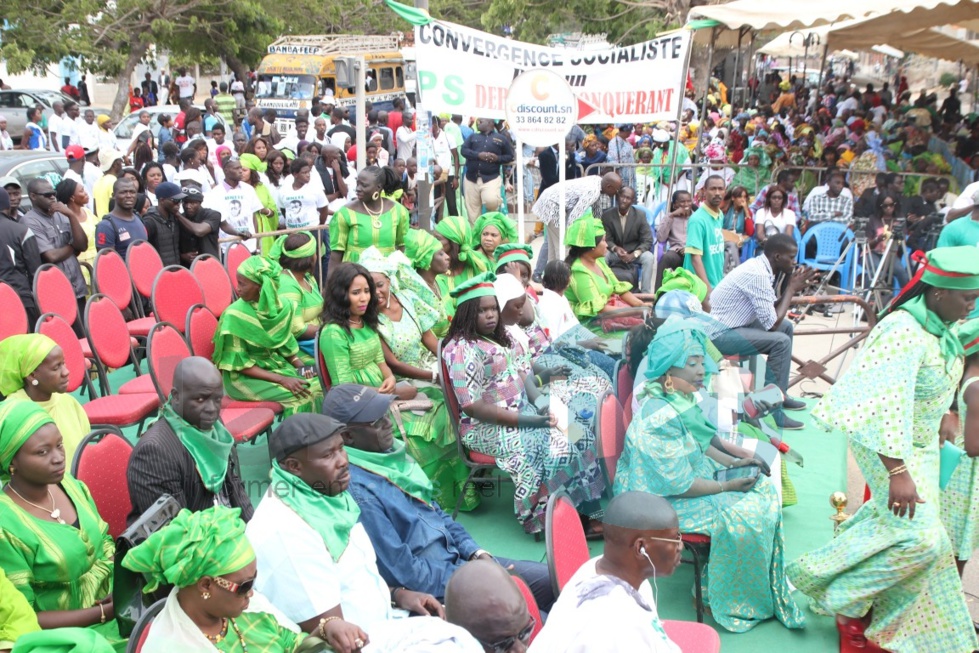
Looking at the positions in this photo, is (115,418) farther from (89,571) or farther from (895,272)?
(895,272)

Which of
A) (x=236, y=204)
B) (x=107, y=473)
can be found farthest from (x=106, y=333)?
(x=236, y=204)

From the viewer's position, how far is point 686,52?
8156mm

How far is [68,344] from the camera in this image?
5590 millimetres

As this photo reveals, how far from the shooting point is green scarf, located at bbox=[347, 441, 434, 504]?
149 inches

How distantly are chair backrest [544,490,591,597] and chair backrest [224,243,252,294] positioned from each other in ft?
16.4

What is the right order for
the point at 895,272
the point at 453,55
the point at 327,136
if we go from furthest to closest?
1. the point at 327,136
2. the point at 895,272
3. the point at 453,55

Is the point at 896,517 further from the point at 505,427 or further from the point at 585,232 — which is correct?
the point at 585,232

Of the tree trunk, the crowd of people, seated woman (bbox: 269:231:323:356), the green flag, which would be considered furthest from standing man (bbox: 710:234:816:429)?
the tree trunk

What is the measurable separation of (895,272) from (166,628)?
372 inches

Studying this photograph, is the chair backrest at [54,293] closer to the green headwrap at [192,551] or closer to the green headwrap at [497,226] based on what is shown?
the green headwrap at [497,226]

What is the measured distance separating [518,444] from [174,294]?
303 centimetres

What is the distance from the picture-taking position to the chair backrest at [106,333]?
5.95 m

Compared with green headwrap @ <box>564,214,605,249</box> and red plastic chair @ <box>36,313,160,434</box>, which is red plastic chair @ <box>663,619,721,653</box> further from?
green headwrap @ <box>564,214,605,249</box>

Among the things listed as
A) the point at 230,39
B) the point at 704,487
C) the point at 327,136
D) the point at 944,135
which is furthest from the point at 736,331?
the point at 230,39
